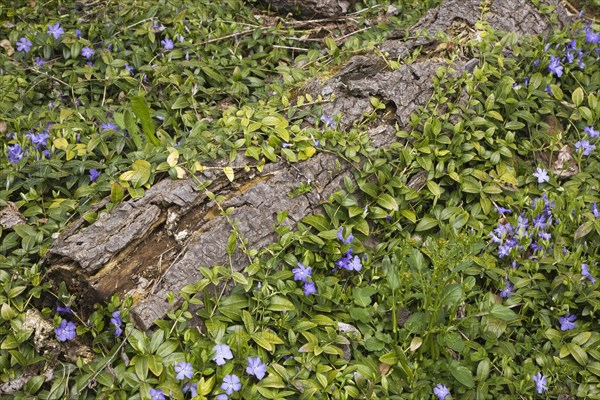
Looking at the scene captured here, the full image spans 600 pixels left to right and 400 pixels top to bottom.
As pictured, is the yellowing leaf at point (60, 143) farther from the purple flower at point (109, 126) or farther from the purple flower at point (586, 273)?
the purple flower at point (586, 273)

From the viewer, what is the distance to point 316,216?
3430mm

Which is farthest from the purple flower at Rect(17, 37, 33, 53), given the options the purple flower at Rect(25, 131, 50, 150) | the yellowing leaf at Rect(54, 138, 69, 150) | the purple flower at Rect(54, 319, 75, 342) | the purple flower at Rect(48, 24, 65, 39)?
the purple flower at Rect(54, 319, 75, 342)

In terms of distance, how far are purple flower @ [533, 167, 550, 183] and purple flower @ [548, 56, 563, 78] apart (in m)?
0.86

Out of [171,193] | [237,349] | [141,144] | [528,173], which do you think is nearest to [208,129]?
[141,144]

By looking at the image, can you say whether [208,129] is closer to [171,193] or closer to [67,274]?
[171,193]

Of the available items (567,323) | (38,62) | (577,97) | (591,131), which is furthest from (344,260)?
(38,62)

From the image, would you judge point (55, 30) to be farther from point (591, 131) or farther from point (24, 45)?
point (591, 131)

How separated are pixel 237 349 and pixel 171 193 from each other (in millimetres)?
860

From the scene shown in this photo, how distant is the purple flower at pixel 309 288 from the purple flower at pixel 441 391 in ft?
2.34

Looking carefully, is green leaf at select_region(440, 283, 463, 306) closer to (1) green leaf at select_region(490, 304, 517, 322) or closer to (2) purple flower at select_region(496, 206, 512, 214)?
(1) green leaf at select_region(490, 304, 517, 322)

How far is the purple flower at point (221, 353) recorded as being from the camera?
111 inches

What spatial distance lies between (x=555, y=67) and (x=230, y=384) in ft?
10.1

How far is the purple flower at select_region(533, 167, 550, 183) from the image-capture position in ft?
12.8

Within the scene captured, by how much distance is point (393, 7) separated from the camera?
5285 mm
